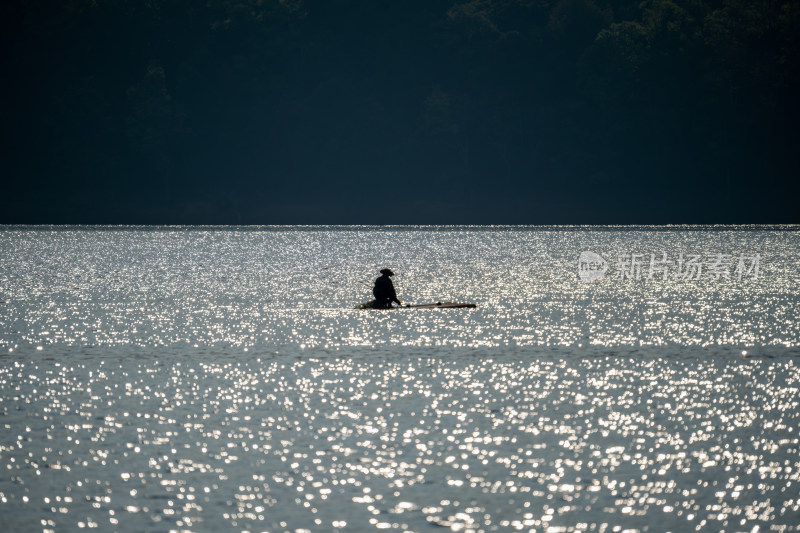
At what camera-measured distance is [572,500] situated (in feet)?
49.2

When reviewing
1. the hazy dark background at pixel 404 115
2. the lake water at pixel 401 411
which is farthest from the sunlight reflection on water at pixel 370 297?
the hazy dark background at pixel 404 115

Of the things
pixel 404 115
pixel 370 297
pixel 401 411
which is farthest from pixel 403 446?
pixel 404 115

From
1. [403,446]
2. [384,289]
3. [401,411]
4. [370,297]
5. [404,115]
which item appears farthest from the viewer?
[404,115]

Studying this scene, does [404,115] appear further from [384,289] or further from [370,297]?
[384,289]

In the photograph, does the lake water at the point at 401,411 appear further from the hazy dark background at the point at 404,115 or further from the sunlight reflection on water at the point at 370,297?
the hazy dark background at the point at 404,115

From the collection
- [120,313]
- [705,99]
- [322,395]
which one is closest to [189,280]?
[120,313]

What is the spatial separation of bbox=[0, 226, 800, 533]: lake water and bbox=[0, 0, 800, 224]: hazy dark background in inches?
3258

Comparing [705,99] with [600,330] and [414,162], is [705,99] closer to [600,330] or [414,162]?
[414,162]

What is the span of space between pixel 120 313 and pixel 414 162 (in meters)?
98.2

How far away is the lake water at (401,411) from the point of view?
1476cm

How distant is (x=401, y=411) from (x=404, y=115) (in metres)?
121

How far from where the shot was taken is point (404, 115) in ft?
460

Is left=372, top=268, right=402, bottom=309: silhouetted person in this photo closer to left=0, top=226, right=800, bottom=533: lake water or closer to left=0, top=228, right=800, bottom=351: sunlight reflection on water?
left=0, top=226, right=800, bottom=533: lake water

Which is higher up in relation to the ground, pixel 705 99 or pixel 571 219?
pixel 705 99
